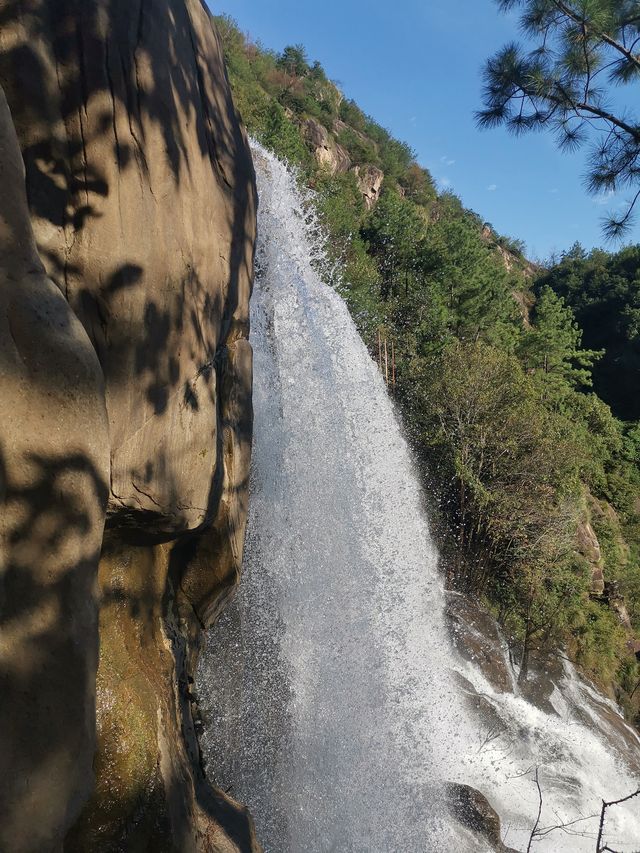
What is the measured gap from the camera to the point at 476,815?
5.38m

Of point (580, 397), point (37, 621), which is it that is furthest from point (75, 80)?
point (580, 397)

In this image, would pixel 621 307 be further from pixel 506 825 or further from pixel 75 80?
pixel 75 80

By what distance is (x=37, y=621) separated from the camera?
5.11ft

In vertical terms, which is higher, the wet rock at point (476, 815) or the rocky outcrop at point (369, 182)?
the rocky outcrop at point (369, 182)

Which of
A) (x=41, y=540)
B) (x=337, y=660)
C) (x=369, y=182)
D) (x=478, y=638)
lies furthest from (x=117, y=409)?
(x=369, y=182)

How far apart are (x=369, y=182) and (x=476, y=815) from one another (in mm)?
36316

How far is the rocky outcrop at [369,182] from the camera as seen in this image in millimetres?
34812

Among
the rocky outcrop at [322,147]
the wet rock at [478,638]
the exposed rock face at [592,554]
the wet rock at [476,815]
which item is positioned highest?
the rocky outcrop at [322,147]

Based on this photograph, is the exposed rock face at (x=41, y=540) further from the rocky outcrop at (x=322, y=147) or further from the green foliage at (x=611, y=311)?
the green foliage at (x=611, y=311)

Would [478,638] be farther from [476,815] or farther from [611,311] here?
[611,311]

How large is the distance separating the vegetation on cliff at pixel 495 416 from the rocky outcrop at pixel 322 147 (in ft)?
0.47

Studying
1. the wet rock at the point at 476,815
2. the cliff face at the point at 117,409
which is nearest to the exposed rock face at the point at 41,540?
the cliff face at the point at 117,409

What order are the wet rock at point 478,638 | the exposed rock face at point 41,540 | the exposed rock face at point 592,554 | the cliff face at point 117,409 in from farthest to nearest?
the exposed rock face at point 592,554
the wet rock at point 478,638
the cliff face at point 117,409
the exposed rock face at point 41,540

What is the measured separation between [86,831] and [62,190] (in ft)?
8.51
